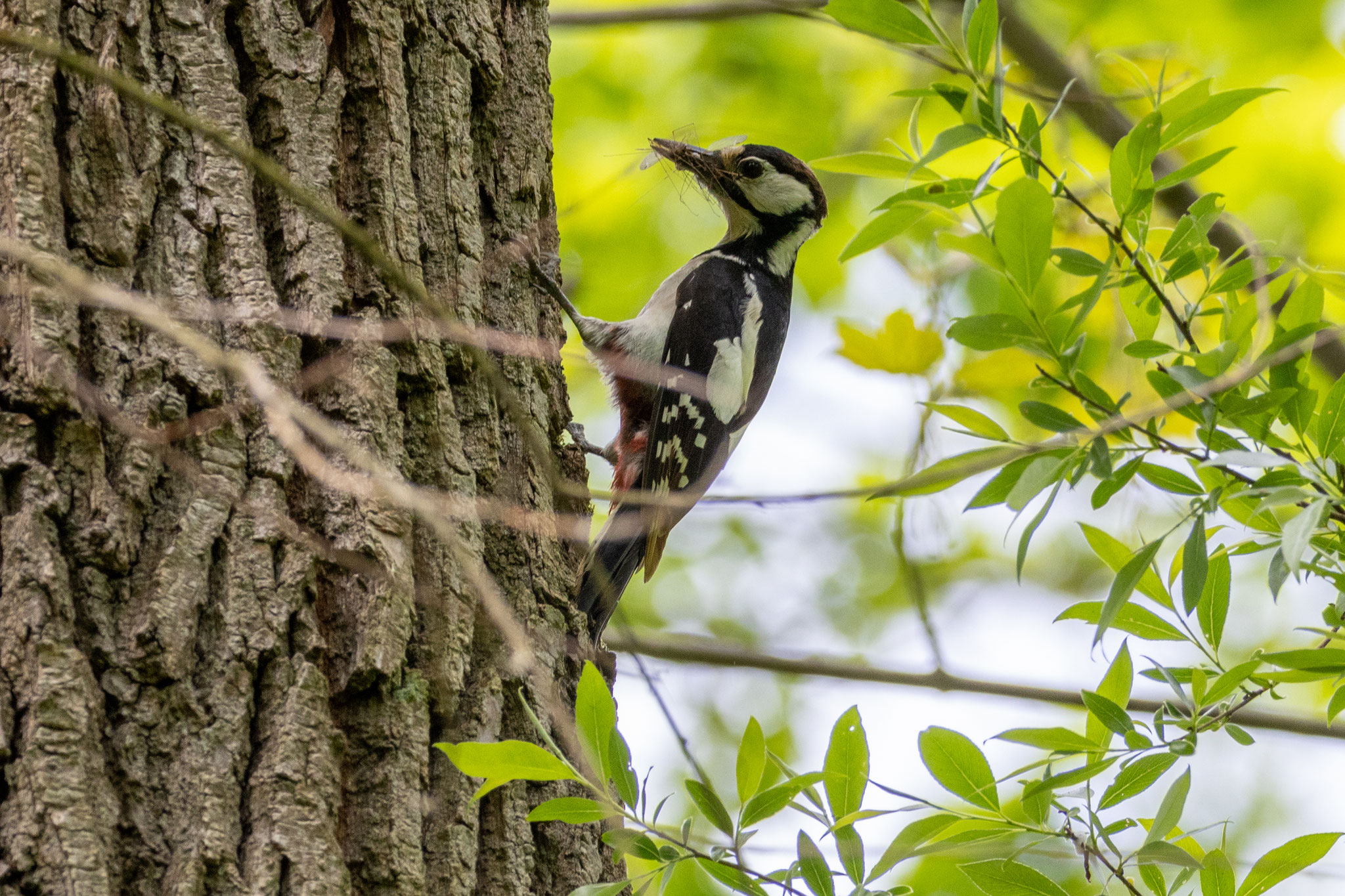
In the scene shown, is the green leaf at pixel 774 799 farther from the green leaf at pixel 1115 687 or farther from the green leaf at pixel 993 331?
the green leaf at pixel 993 331

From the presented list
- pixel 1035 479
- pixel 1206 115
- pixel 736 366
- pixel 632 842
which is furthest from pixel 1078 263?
pixel 736 366

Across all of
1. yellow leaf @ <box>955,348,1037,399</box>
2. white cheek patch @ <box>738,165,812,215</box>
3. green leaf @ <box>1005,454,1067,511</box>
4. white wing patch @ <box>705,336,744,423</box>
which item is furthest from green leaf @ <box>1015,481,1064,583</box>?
white cheek patch @ <box>738,165,812,215</box>

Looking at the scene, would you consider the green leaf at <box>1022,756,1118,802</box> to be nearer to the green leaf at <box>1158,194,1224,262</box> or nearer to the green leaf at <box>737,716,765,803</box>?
Answer: the green leaf at <box>737,716,765,803</box>

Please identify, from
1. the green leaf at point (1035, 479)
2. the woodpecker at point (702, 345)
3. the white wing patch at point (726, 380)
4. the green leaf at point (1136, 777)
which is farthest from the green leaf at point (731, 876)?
the white wing patch at point (726, 380)

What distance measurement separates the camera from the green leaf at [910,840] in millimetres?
1285

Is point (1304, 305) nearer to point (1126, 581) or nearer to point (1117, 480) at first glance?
point (1117, 480)

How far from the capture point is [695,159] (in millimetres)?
3387

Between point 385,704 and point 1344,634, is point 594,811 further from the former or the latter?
point 1344,634

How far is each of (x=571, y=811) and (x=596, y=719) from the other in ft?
0.34

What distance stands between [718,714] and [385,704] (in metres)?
4.73

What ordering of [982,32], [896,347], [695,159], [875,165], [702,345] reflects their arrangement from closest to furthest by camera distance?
[982,32]
[875,165]
[896,347]
[702,345]
[695,159]

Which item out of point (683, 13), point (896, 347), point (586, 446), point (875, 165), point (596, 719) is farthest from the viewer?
point (683, 13)

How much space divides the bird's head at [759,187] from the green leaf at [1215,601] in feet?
7.45

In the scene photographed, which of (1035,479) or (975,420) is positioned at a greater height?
(975,420)
